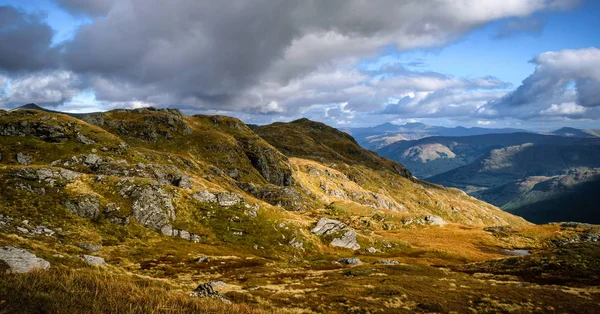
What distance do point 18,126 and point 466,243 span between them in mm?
238132

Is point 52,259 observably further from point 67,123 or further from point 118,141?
point 67,123

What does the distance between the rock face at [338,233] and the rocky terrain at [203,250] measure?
54cm

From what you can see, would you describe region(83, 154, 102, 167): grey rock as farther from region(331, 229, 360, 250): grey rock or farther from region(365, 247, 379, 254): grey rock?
region(365, 247, 379, 254): grey rock

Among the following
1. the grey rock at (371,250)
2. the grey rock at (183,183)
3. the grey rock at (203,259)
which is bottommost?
the grey rock at (371,250)

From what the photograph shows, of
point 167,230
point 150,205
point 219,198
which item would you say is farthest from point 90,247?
point 219,198

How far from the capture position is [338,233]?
128m

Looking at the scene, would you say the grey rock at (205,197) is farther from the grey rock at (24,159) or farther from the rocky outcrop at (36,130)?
the rocky outcrop at (36,130)

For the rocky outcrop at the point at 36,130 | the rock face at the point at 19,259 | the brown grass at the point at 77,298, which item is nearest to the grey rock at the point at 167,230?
the rock face at the point at 19,259

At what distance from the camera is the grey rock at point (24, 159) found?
131 m

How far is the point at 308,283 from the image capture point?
198 feet

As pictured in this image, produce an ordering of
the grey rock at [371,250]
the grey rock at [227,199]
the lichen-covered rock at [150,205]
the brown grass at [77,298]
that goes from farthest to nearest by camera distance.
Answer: the grey rock at [371,250], the grey rock at [227,199], the lichen-covered rock at [150,205], the brown grass at [77,298]

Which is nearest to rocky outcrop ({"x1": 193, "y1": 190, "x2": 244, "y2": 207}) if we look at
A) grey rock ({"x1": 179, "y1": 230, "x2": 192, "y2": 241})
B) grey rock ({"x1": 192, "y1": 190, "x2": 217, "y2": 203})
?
grey rock ({"x1": 192, "y1": 190, "x2": 217, "y2": 203})

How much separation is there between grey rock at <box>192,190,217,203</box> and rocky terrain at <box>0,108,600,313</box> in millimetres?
403

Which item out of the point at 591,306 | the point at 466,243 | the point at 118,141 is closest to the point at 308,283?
the point at 591,306
